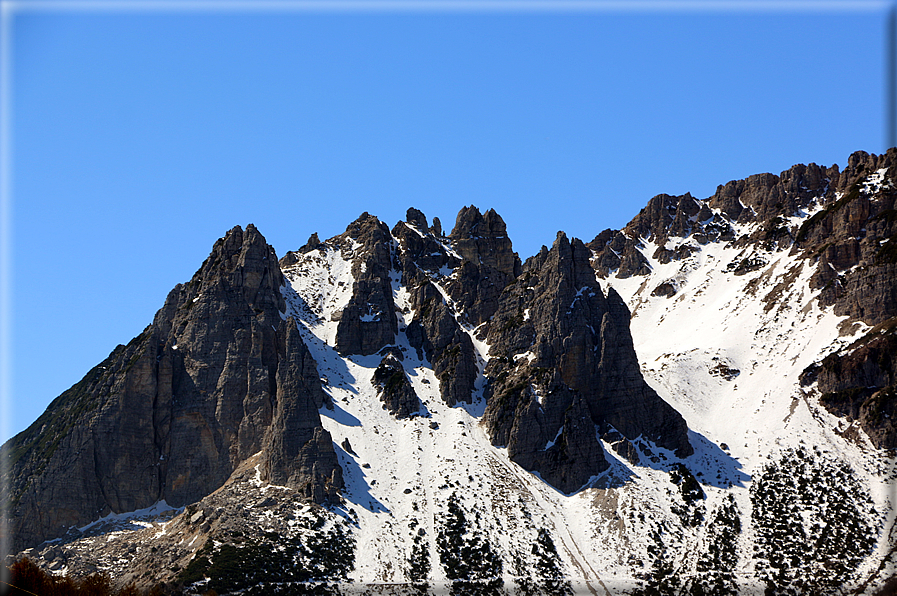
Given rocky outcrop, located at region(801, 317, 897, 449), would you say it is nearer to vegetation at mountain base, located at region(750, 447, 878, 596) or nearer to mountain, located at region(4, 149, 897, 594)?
mountain, located at region(4, 149, 897, 594)

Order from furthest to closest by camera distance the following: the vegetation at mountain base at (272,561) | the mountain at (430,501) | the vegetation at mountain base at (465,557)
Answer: the mountain at (430,501) < the vegetation at mountain base at (465,557) < the vegetation at mountain base at (272,561)

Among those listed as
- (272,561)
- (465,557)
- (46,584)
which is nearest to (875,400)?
(465,557)

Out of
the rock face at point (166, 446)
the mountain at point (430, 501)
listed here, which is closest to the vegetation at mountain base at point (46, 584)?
the mountain at point (430, 501)

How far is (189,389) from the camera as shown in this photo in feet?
655

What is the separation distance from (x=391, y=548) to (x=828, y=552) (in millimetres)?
74181

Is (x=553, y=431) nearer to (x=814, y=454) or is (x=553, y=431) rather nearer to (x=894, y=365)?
(x=814, y=454)

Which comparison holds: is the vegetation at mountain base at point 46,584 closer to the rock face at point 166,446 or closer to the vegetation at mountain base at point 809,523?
the rock face at point 166,446

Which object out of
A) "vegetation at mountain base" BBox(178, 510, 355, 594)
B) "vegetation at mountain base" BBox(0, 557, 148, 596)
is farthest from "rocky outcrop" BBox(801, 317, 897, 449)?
"vegetation at mountain base" BBox(0, 557, 148, 596)

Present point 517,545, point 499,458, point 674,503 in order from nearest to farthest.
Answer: point 517,545
point 674,503
point 499,458

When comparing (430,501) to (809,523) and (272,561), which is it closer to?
(272,561)

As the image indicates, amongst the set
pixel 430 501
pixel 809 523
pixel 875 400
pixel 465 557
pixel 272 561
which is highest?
pixel 875 400

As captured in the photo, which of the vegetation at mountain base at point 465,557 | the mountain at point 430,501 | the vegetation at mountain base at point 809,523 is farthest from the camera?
the mountain at point 430,501

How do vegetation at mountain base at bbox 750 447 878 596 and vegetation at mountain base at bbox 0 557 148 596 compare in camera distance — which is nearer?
vegetation at mountain base at bbox 0 557 148 596

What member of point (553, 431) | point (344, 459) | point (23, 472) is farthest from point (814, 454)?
point (23, 472)
